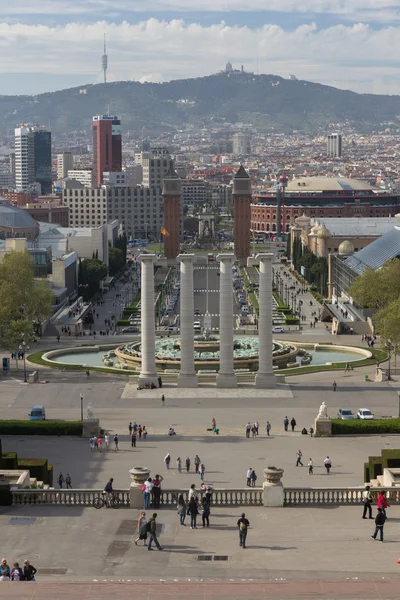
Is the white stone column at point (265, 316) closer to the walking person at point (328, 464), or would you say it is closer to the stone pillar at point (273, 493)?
the walking person at point (328, 464)

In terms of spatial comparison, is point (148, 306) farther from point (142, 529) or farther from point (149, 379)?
point (142, 529)

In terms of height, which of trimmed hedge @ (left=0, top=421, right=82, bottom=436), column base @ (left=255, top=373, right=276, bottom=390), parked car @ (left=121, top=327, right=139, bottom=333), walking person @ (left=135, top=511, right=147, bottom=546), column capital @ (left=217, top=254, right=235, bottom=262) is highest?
column capital @ (left=217, top=254, right=235, bottom=262)

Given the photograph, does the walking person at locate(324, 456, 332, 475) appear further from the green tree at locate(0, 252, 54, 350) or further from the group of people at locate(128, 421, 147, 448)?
the green tree at locate(0, 252, 54, 350)

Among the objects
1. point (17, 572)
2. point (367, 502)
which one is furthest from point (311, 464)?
point (17, 572)

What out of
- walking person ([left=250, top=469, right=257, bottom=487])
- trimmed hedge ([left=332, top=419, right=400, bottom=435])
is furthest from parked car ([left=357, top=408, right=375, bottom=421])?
walking person ([left=250, top=469, right=257, bottom=487])

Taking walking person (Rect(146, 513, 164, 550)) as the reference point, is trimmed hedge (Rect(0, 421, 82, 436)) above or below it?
below
